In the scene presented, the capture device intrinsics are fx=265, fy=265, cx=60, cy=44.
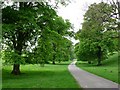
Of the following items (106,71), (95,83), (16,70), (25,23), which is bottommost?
(95,83)

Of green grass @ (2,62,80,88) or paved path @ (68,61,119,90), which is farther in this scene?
green grass @ (2,62,80,88)

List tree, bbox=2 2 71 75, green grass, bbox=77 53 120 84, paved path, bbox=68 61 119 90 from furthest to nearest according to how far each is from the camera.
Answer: tree, bbox=2 2 71 75 → green grass, bbox=77 53 120 84 → paved path, bbox=68 61 119 90

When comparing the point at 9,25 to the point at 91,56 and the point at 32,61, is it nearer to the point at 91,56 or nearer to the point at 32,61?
the point at 32,61

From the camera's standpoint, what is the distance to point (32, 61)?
31.1 m

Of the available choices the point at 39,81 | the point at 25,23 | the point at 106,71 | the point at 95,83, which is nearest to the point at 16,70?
the point at 25,23

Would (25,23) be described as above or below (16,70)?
above

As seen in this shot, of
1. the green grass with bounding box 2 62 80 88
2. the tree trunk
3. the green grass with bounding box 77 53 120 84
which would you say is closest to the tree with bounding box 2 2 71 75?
the tree trunk

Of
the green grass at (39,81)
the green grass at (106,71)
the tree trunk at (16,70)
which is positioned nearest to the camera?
the green grass at (39,81)

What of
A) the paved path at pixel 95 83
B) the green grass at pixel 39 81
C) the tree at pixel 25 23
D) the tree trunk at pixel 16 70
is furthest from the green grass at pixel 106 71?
the tree trunk at pixel 16 70

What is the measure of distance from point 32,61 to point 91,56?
41765 mm

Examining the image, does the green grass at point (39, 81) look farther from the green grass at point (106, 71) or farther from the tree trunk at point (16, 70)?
the green grass at point (106, 71)

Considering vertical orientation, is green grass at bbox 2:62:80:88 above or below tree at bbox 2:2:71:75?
below

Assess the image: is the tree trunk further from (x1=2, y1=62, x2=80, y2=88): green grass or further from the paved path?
the paved path

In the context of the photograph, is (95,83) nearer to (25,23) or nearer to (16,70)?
(25,23)
